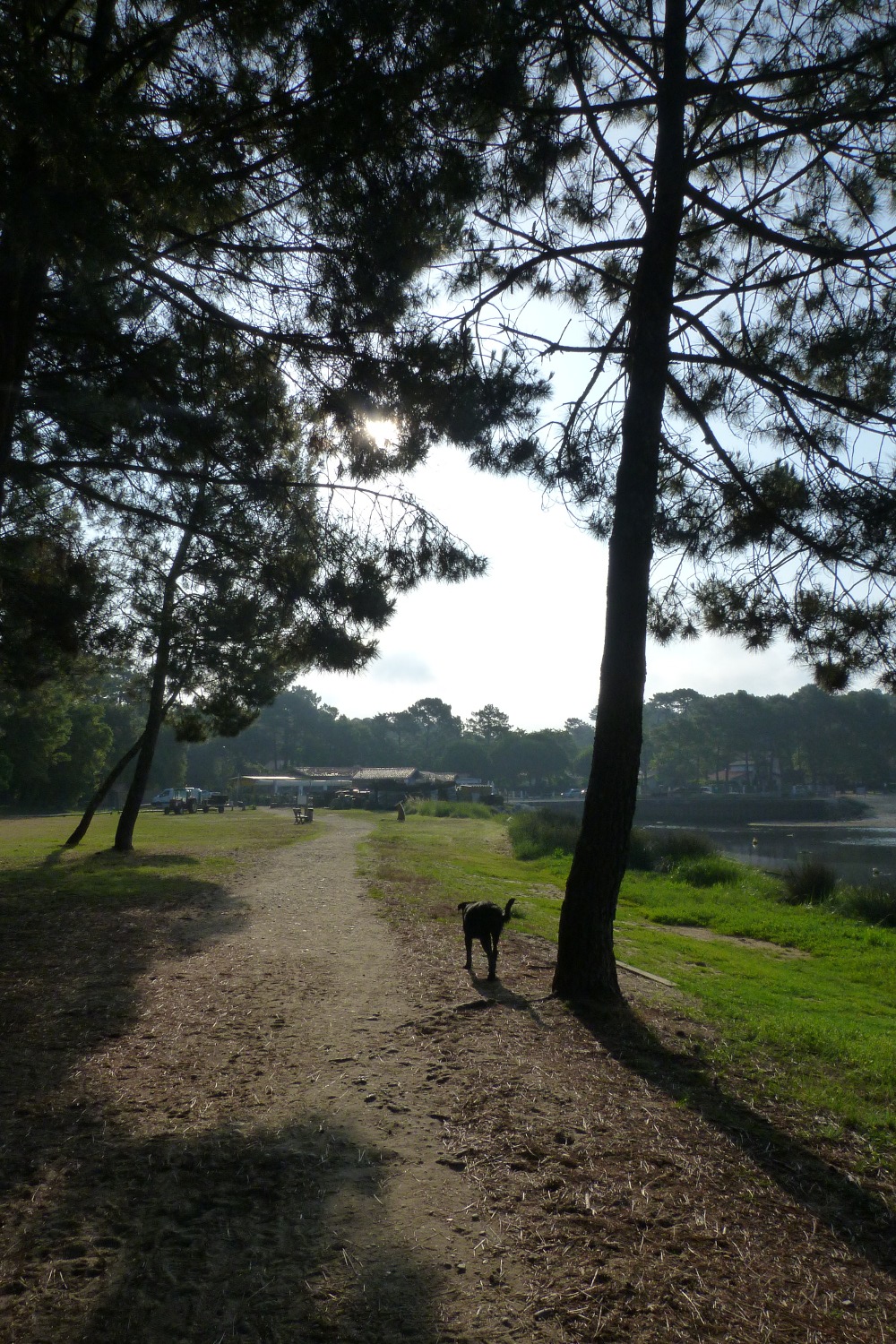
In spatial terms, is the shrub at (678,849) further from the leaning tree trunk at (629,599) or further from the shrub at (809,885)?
the leaning tree trunk at (629,599)

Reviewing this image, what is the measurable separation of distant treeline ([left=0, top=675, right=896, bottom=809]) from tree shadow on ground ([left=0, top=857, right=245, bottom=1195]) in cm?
4067

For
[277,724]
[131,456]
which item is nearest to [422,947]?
[131,456]

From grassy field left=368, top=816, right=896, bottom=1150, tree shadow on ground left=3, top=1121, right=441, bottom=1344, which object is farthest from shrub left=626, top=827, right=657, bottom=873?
tree shadow on ground left=3, top=1121, right=441, bottom=1344

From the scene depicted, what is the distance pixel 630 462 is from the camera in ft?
21.7

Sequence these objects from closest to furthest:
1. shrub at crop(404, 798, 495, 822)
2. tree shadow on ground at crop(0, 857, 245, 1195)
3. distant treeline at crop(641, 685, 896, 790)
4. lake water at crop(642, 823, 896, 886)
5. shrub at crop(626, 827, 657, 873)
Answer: tree shadow on ground at crop(0, 857, 245, 1195)
shrub at crop(626, 827, 657, 873)
lake water at crop(642, 823, 896, 886)
shrub at crop(404, 798, 495, 822)
distant treeline at crop(641, 685, 896, 790)

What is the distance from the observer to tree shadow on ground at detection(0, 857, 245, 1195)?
161 inches

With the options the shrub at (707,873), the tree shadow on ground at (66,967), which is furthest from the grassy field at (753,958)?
the tree shadow on ground at (66,967)

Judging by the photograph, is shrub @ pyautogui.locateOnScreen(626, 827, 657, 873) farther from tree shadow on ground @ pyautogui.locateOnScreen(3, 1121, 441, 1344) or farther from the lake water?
tree shadow on ground @ pyautogui.locateOnScreen(3, 1121, 441, 1344)

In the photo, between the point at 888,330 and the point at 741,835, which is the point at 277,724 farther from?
the point at 888,330

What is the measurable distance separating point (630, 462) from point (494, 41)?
3.30m

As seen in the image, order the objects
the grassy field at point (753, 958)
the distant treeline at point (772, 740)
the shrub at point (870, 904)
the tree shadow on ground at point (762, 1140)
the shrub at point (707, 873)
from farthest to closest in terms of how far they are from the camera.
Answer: the distant treeline at point (772, 740) → the shrub at point (707, 873) → the shrub at point (870, 904) → the grassy field at point (753, 958) → the tree shadow on ground at point (762, 1140)

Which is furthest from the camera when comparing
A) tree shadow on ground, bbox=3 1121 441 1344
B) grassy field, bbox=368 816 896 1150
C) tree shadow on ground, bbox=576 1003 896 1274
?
grassy field, bbox=368 816 896 1150

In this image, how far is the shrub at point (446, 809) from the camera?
4846 cm

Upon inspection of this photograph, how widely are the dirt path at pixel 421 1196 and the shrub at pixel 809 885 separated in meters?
14.3
